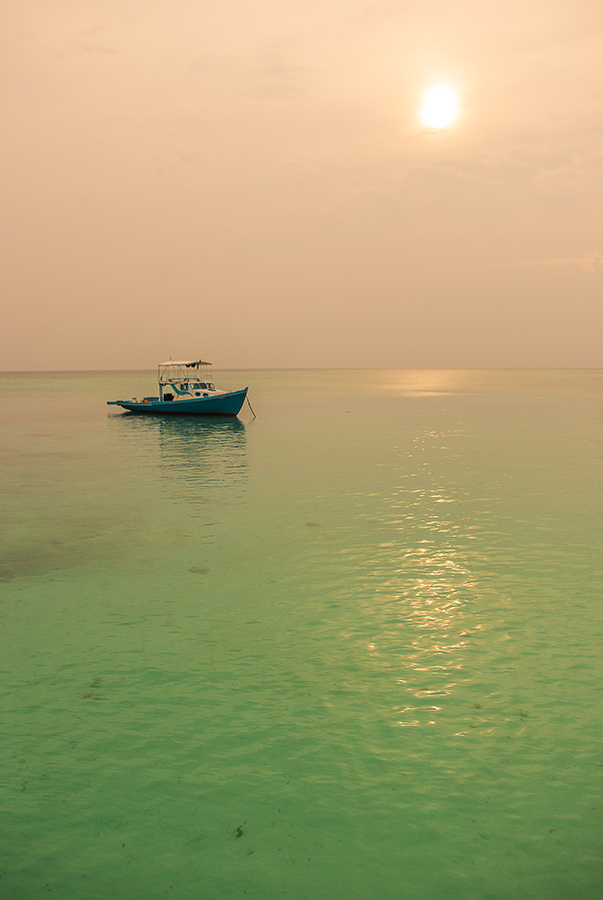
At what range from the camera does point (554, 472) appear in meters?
26.8

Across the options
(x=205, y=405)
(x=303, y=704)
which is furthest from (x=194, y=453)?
(x=303, y=704)

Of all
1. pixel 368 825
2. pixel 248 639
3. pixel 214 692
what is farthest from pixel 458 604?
pixel 368 825

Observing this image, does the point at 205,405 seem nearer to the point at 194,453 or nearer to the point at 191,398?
the point at 191,398

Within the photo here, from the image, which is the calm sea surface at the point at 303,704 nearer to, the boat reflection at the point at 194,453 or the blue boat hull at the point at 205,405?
the boat reflection at the point at 194,453

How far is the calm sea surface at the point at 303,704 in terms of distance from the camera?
5410mm

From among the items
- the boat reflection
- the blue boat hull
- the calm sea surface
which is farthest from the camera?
the blue boat hull

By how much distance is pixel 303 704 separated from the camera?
310 inches

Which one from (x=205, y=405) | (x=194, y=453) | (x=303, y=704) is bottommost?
(x=303, y=704)

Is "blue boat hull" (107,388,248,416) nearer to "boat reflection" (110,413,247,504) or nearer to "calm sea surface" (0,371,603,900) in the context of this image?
"boat reflection" (110,413,247,504)

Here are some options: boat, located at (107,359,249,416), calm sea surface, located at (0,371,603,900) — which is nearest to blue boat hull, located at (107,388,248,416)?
boat, located at (107,359,249,416)

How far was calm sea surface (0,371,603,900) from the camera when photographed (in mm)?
5410

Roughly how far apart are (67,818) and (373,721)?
11.2ft

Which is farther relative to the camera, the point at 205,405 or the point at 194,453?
the point at 205,405

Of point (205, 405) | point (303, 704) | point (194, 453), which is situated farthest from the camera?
point (205, 405)
